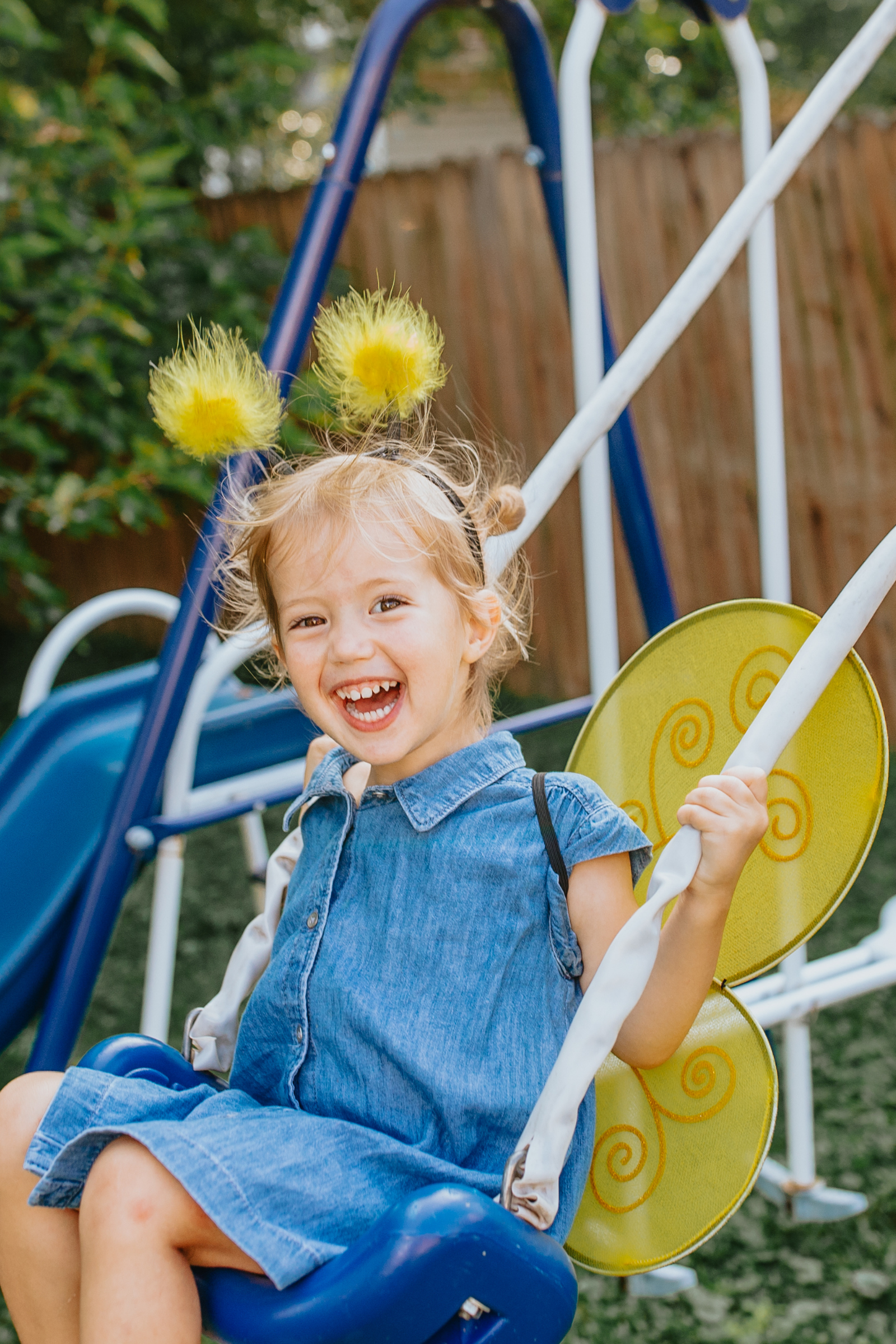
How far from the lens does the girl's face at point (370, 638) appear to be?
1146 mm

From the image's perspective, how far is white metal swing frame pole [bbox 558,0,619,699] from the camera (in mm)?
1872

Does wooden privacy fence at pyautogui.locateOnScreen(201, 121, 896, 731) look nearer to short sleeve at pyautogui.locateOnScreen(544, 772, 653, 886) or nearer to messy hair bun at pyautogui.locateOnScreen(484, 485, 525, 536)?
messy hair bun at pyautogui.locateOnScreen(484, 485, 525, 536)

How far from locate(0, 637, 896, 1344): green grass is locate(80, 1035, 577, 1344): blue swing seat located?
1.02m

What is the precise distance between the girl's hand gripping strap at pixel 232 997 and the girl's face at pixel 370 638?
0.25 meters

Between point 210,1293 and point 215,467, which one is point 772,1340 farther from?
point 215,467

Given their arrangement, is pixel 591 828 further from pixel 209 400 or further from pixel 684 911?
pixel 209 400

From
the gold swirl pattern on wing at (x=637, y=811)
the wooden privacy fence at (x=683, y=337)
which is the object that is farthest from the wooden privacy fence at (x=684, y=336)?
the gold swirl pattern on wing at (x=637, y=811)

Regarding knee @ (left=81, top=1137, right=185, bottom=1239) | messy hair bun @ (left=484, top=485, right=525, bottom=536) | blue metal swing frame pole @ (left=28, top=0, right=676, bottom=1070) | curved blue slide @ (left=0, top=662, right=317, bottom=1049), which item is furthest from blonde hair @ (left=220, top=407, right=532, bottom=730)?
curved blue slide @ (left=0, top=662, right=317, bottom=1049)

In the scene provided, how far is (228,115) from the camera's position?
4957 millimetres

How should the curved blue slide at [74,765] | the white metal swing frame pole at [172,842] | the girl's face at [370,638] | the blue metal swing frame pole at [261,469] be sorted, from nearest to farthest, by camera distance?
the girl's face at [370,638], the blue metal swing frame pole at [261,469], the white metal swing frame pole at [172,842], the curved blue slide at [74,765]

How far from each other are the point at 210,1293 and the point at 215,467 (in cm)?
428

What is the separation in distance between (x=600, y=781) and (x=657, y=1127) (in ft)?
1.14

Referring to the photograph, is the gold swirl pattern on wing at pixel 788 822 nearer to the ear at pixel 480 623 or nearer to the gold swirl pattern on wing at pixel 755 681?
the gold swirl pattern on wing at pixel 755 681

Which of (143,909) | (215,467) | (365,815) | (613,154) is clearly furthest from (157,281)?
(365,815)
